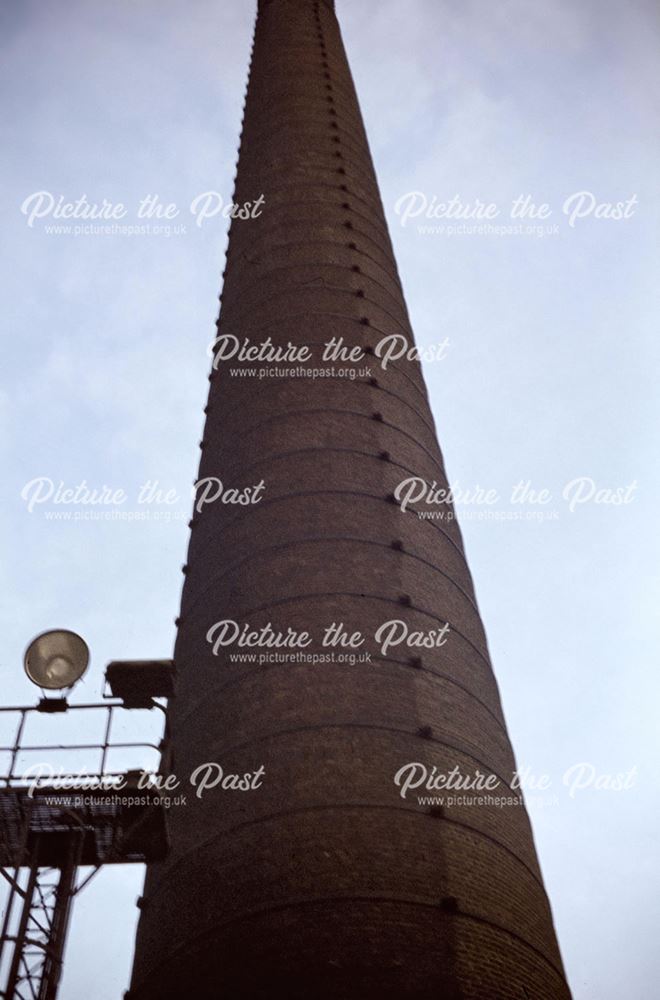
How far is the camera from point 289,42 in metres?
23.9

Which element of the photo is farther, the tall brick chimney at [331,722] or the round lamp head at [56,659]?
the round lamp head at [56,659]

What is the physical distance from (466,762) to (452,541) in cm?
366

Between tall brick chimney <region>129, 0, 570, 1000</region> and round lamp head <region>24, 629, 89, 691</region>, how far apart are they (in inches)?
72.4

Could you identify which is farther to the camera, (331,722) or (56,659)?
(331,722)

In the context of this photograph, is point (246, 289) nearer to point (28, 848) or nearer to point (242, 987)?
point (28, 848)

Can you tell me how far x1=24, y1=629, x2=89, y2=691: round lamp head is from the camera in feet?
29.3

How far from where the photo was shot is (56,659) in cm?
903

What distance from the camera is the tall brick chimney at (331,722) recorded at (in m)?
8.21

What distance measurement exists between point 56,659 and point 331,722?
2.60 metres

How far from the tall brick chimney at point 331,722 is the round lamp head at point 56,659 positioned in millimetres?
1840

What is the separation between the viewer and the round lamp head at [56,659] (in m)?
8.94

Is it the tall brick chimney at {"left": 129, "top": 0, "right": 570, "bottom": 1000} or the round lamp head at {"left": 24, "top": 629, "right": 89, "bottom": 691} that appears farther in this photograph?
the round lamp head at {"left": 24, "top": 629, "right": 89, "bottom": 691}

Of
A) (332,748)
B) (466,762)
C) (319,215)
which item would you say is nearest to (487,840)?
(466,762)

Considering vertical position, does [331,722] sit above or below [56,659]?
below
